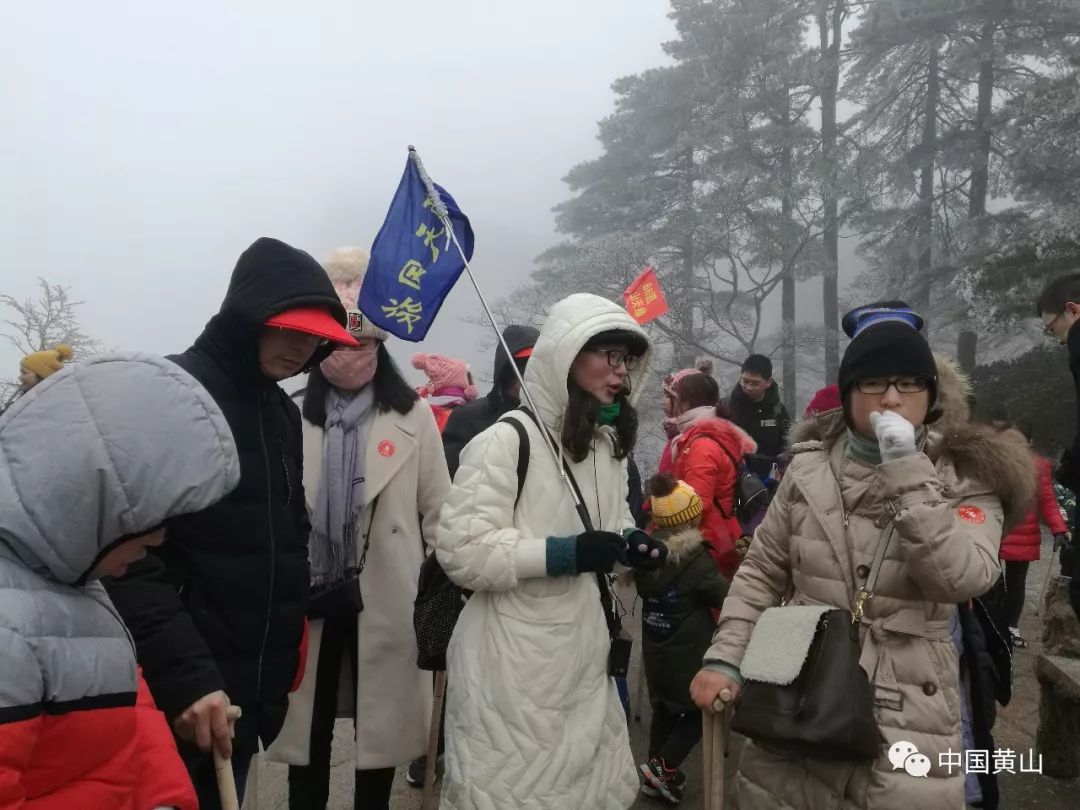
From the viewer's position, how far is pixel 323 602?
2.45 meters

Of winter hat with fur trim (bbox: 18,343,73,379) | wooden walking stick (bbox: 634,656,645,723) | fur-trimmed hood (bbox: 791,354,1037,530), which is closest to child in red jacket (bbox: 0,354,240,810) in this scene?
fur-trimmed hood (bbox: 791,354,1037,530)

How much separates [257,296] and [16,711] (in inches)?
44.4

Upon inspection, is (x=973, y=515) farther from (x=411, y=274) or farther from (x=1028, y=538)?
(x=1028, y=538)

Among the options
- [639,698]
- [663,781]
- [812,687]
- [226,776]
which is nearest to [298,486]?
[226,776]

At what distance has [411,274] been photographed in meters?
2.61

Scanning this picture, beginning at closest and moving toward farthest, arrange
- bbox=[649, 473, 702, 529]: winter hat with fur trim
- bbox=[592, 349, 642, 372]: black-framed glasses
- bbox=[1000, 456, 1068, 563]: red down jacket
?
1. bbox=[592, 349, 642, 372]: black-framed glasses
2. bbox=[649, 473, 702, 529]: winter hat with fur trim
3. bbox=[1000, 456, 1068, 563]: red down jacket

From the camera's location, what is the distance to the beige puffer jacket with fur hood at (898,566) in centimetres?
164

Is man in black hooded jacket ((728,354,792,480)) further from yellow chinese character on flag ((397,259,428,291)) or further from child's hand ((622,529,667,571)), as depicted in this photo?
child's hand ((622,529,667,571))

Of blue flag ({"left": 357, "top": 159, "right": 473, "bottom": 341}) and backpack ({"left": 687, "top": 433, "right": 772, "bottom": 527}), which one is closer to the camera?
blue flag ({"left": 357, "top": 159, "right": 473, "bottom": 341})

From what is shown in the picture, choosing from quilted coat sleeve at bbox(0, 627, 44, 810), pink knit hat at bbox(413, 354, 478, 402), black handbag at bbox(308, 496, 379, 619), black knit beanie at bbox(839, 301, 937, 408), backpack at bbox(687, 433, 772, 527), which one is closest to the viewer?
quilted coat sleeve at bbox(0, 627, 44, 810)

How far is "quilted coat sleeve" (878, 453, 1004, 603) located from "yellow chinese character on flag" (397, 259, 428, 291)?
165 cm

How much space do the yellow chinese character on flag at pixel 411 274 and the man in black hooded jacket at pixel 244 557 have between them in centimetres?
53

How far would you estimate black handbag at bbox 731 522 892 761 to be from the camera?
63.8 inches

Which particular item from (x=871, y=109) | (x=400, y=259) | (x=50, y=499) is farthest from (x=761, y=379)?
(x=871, y=109)
